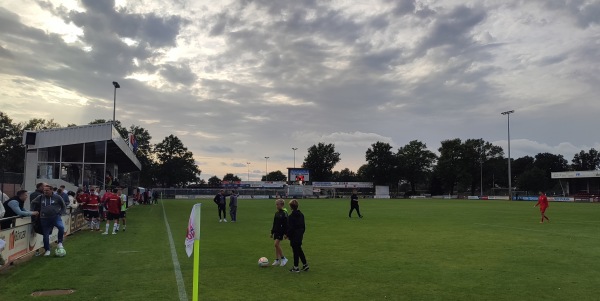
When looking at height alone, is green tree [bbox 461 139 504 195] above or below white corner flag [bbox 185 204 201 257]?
above

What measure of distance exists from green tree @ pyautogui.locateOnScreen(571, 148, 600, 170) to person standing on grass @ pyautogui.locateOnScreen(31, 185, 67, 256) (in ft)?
538

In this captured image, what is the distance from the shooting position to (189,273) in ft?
29.8

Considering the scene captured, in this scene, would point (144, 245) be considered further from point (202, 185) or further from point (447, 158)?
point (202, 185)

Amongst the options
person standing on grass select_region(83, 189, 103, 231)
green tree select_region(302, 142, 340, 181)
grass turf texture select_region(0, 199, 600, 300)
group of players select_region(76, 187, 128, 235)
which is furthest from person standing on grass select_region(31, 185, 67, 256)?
green tree select_region(302, 142, 340, 181)

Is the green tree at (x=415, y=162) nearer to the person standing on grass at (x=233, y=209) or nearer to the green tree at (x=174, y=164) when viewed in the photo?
the green tree at (x=174, y=164)

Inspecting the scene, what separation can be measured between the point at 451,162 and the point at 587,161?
213 feet

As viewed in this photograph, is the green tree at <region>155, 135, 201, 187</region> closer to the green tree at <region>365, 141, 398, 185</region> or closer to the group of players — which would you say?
the green tree at <region>365, 141, 398, 185</region>

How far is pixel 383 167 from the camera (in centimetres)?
12762

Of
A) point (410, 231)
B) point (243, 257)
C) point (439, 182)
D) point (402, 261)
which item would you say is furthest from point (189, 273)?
point (439, 182)

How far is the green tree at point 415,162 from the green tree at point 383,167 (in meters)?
2.28

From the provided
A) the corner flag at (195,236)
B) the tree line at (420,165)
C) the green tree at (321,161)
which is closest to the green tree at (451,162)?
the tree line at (420,165)

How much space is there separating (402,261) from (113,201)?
450 inches

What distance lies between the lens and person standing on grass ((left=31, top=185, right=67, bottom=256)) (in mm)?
11234

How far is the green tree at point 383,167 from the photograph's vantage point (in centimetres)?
12738
